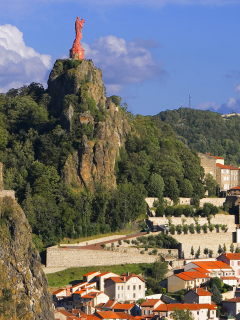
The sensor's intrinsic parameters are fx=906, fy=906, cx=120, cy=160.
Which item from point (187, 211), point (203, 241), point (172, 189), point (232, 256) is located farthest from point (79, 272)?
point (172, 189)

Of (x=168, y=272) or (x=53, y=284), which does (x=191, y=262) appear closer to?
(x=168, y=272)

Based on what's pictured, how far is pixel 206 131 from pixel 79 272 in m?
89.1

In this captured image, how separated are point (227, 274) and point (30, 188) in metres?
19.3

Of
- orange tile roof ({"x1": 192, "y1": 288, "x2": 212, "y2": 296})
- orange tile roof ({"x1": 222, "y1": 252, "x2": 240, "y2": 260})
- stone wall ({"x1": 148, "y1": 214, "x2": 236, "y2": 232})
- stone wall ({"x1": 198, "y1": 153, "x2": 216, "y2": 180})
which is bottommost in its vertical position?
orange tile roof ({"x1": 192, "y1": 288, "x2": 212, "y2": 296})

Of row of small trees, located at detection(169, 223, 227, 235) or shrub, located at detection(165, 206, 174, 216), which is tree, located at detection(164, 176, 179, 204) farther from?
row of small trees, located at detection(169, 223, 227, 235)

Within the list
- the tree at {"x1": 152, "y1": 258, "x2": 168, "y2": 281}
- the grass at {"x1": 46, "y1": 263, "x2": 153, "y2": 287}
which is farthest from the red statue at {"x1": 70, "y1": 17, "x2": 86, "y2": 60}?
the tree at {"x1": 152, "y1": 258, "x2": 168, "y2": 281}

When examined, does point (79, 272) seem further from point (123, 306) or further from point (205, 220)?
point (205, 220)

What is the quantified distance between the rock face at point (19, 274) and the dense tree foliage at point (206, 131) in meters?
71.4

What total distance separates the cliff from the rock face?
17.7 meters

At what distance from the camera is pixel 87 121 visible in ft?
285

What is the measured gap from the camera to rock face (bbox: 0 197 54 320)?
203ft

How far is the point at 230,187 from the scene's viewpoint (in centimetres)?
10069

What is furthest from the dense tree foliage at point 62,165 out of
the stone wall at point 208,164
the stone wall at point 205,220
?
the stone wall at point 208,164

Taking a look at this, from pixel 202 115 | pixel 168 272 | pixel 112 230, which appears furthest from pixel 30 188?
pixel 202 115
